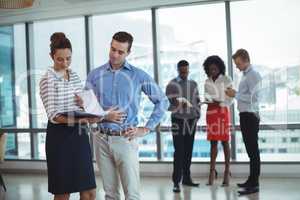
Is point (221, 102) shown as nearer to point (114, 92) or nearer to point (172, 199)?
point (172, 199)

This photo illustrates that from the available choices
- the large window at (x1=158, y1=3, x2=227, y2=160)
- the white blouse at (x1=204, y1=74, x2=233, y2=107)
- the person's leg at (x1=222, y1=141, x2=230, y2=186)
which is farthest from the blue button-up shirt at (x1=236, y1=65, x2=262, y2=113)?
the large window at (x1=158, y1=3, x2=227, y2=160)

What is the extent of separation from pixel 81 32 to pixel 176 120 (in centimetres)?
272

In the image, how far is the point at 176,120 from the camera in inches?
188

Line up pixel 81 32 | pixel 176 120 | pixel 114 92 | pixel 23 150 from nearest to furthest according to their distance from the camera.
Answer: pixel 114 92 → pixel 176 120 → pixel 81 32 → pixel 23 150

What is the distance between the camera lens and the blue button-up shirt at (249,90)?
4.39 metres

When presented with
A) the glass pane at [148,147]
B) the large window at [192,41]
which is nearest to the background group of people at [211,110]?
the large window at [192,41]

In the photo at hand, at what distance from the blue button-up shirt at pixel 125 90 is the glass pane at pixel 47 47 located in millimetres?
4262

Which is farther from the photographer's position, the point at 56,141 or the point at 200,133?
the point at 200,133

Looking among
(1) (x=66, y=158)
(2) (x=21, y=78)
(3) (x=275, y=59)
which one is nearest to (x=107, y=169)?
(1) (x=66, y=158)

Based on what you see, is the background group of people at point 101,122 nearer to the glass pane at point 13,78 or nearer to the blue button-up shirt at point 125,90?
the blue button-up shirt at point 125,90

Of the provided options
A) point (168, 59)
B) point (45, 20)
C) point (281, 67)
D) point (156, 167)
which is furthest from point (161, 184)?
point (45, 20)

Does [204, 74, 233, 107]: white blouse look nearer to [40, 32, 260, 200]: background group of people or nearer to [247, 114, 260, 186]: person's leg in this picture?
[247, 114, 260, 186]: person's leg

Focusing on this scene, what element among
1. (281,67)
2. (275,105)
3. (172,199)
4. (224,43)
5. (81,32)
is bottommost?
(172,199)

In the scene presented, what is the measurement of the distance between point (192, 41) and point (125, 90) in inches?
151
